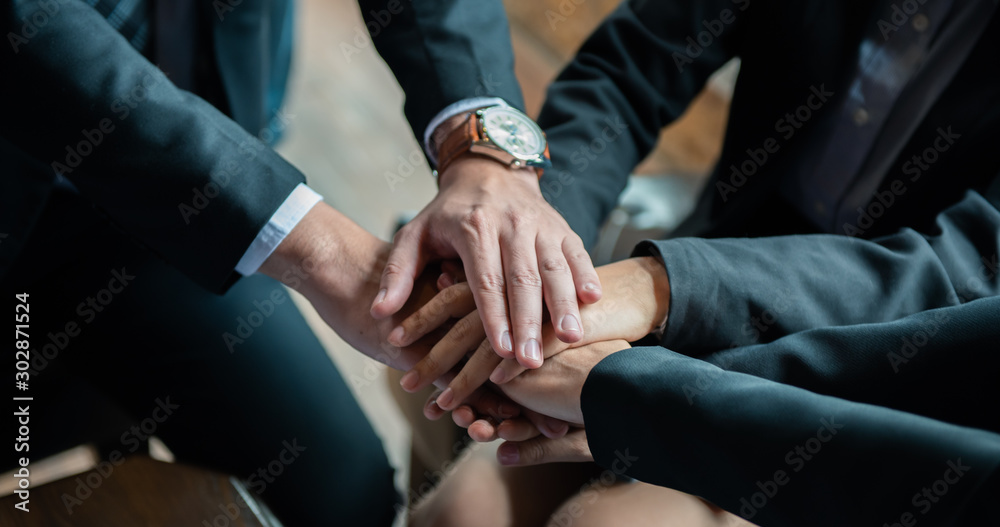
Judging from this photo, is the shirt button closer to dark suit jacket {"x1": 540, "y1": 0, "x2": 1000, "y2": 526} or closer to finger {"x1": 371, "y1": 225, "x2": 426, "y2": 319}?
dark suit jacket {"x1": 540, "y1": 0, "x2": 1000, "y2": 526}

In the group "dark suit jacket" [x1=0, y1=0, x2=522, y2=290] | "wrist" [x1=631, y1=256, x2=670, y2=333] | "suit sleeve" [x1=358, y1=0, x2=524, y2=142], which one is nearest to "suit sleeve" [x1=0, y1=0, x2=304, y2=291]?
"dark suit jacket" [x1=0, y1=0, x2=522, y2=290]

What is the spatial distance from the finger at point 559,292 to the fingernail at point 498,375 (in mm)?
77

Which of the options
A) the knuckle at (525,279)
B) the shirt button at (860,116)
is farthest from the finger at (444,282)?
the shirt button at (860,116)

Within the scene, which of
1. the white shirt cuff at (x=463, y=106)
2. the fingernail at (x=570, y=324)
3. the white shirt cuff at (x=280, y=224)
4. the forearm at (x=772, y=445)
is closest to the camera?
the forearm at (x=772, y=445)

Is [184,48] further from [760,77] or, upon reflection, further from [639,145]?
[760,77]

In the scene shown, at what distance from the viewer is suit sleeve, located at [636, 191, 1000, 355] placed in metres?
0.82

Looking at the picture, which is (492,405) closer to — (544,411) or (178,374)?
(544,411)

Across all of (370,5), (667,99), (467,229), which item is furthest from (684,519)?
(370,5)

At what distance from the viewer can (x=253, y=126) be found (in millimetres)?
1237

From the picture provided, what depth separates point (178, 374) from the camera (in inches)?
40.2

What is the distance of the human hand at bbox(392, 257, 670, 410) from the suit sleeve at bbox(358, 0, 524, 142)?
321 mm

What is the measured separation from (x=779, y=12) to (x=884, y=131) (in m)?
0.24

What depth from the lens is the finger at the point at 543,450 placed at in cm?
83

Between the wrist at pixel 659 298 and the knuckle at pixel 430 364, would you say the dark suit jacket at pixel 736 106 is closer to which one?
the wrist at pixel 659 298
